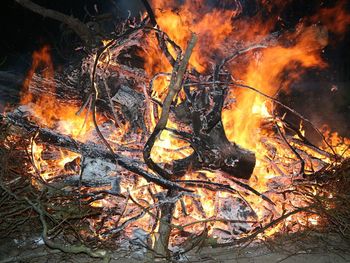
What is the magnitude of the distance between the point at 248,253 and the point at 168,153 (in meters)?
1.51

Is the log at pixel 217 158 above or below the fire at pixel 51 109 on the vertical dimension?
below

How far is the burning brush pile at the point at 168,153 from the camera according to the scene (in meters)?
3.20

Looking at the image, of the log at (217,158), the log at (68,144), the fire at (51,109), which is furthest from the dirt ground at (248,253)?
the fire at (51,109)

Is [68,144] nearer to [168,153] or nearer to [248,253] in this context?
[168,153]

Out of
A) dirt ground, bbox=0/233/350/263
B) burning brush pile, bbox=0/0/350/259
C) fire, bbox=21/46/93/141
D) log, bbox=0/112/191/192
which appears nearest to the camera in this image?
dirt ground, bbox=0/233/350/263

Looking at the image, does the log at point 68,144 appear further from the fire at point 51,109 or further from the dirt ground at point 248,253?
the dirt ground at point 248,253

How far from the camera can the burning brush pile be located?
3.20 meters

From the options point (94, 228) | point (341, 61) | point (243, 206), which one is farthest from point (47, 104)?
point (341, 61)

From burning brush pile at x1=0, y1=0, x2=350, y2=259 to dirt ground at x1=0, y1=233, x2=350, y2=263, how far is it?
11cm

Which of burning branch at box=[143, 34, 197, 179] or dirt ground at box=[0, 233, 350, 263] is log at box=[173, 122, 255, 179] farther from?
dirt ground at box=[0, 233, 350, 263]

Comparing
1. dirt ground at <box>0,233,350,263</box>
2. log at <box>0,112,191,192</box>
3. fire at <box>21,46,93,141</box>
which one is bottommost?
dirt ground at <box>0,233,350,263</box>

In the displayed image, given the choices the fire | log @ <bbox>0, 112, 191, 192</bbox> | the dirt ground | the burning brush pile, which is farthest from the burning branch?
the fire

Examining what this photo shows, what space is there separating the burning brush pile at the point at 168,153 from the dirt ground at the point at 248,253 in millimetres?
112

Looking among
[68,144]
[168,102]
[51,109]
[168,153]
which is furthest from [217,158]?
[51,109]
